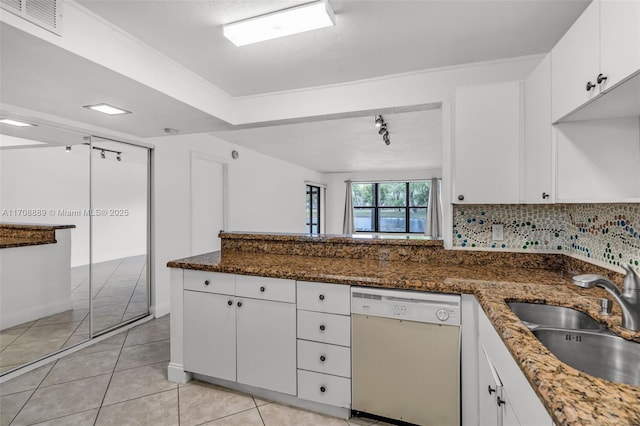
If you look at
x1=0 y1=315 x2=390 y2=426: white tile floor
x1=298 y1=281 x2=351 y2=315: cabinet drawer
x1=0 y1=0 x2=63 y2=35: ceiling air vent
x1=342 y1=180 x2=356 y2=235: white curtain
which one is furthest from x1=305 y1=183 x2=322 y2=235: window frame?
x1=0 y1=0 x2=63 y2=35: ceiling air vent

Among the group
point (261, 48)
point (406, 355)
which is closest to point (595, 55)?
point (406, 355)

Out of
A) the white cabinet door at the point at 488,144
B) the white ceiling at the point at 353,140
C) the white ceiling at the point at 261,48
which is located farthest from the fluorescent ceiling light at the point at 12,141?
the white cabinet door at the point at 488,144

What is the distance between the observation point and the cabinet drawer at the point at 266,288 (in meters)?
1.96

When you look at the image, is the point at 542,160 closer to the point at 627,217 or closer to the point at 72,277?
the point at 627,217

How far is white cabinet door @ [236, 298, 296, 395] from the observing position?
1.96 metres

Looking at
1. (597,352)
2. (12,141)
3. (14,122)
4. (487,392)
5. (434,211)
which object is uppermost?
(14,122)

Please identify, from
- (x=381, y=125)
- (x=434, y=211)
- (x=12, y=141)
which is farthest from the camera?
(x=434, y=211)

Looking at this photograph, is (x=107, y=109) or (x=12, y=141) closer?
(x=12, y=141)

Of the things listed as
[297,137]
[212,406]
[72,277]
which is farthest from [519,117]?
[72,277]

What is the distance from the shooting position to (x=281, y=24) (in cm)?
169

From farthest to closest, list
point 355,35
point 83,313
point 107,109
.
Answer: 1. point 83,313
2. point 107,109
3. point 355,35

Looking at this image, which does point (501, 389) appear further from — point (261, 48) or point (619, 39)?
point (261, 48)

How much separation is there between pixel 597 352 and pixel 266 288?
162 centimetres

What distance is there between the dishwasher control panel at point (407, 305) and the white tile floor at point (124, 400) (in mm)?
710
